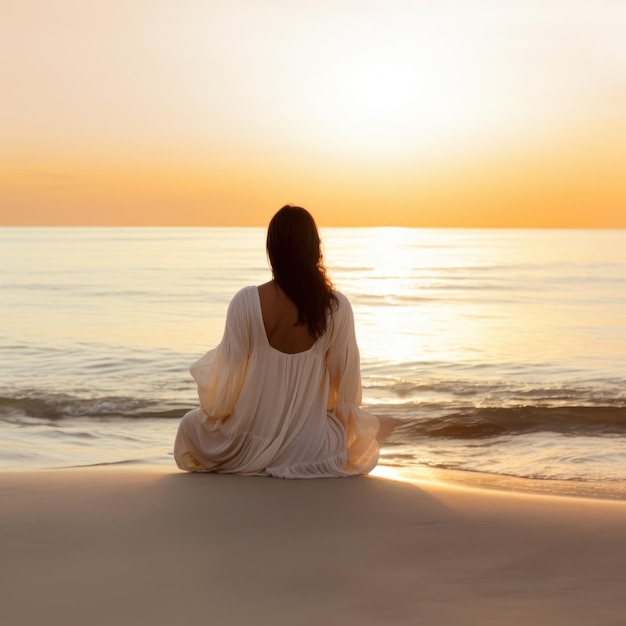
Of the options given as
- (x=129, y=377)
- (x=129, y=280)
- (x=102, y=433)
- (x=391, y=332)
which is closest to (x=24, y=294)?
(x=129, y=280)

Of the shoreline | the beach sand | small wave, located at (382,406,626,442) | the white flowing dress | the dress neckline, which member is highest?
the dress neckline

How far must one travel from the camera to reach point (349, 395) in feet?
19.0

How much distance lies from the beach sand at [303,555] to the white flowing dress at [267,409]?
293mm

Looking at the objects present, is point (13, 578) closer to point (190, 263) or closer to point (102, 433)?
point (102, 433)

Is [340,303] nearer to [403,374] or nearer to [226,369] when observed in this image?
[226,369]

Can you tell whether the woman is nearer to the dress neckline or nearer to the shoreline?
the dress neckline

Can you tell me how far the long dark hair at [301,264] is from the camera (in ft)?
17.4

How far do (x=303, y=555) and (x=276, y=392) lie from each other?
1817mm

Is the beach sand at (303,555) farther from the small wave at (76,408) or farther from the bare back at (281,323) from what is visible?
the small wave at (76,408)

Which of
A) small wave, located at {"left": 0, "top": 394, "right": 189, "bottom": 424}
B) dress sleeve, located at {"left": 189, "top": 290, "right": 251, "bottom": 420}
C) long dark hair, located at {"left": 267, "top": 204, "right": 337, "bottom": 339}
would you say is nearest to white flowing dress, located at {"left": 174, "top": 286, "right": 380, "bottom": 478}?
dress sleeve, located at {"left": 189, "top": 290, "right": 251, "bottom": 420}

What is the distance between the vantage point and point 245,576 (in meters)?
3.66

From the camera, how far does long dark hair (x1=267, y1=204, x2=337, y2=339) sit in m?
5.32

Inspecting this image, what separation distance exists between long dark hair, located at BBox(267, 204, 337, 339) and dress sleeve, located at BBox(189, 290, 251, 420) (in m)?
0.35

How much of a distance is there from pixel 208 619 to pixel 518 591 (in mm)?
1254
